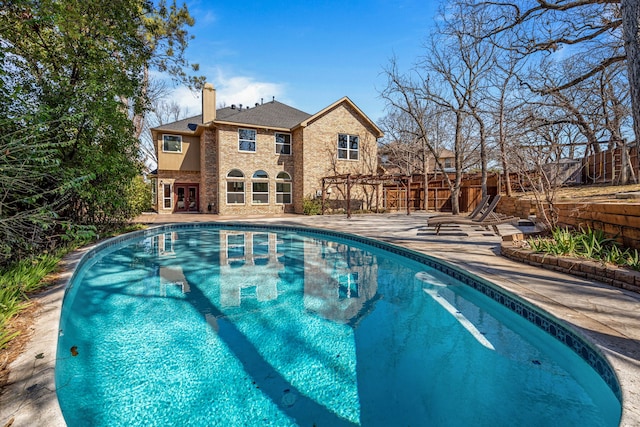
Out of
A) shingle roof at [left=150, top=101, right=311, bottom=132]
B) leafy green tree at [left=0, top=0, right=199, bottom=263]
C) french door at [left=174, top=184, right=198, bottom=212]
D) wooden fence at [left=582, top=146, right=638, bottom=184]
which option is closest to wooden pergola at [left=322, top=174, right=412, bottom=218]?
shingle roof at [left=150, top=101, right=311, bottom=132]

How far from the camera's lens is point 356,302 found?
500cm

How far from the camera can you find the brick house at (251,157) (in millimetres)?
19641

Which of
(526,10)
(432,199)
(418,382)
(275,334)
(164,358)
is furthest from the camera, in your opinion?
(432,199)

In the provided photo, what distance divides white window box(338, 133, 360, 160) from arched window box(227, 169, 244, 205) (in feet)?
22.3

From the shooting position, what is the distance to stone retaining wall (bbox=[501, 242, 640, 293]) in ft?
13.0

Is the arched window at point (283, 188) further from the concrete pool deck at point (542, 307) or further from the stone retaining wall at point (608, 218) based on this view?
the stone retaining wall at point (608, 218)

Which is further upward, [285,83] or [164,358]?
[285,83]

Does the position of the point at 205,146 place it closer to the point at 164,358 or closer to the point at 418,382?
the point at 164,358

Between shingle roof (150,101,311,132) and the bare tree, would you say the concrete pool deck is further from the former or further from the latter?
shingle roof (150,101,311,132)

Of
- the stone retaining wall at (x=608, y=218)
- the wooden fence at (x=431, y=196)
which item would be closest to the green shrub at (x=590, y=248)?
the stone retaining wall at (x=608, y=218)

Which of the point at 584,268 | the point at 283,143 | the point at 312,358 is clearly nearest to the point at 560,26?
the point at 584,268

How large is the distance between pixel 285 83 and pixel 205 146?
25.3 ft

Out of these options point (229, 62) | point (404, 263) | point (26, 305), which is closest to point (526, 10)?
point (404, 263)

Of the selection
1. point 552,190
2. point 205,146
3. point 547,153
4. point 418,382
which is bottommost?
point 418,382
